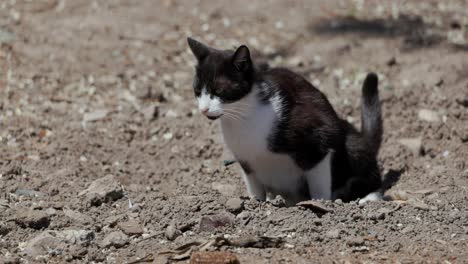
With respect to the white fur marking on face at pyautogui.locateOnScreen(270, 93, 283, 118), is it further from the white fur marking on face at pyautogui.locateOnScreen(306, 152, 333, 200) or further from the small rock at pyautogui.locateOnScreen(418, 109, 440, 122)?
the small rock at pyautogui.locateOnScreen(418, 109, 440, 122)

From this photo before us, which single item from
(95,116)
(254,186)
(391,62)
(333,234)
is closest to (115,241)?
(333,234)

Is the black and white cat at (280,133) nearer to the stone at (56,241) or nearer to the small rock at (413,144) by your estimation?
the small rock at (413,144)

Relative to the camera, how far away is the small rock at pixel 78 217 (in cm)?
464

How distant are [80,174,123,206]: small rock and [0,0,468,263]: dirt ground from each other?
1 centimetres

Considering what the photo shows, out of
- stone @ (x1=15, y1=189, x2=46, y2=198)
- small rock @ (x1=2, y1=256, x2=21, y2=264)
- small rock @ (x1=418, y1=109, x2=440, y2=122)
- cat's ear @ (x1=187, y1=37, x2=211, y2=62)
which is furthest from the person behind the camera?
small rock @ (x1=418, y1=109, x2=440, y2=122)

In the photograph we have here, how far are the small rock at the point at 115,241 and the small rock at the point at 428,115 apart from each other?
3151 mm

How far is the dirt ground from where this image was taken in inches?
169

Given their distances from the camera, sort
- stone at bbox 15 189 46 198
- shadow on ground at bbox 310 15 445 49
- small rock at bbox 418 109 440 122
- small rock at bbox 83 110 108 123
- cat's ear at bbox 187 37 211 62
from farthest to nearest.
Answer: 1. shadow on ground at bbox 310 15 445 49
2. small rock at bbox 83 110 108 123
3. small rock at bbox 418 109 440 122
4. stone at bbox 15 189 46 198
5. cat's ear at bbox 187 37 211 62

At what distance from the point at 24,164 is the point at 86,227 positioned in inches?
57.2

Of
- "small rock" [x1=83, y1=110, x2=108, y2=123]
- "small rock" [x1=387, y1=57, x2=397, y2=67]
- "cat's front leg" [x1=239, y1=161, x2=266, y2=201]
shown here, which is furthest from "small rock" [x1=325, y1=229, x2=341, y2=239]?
"small rock" [x1=387, y1=57, x2=397, y2=67]

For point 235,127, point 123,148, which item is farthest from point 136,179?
point 235,127

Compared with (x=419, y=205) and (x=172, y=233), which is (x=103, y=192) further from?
(x=419, y=205)

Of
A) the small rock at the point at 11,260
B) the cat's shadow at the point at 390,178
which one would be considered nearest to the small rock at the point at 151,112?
the cat's shadow at the point at 390,178

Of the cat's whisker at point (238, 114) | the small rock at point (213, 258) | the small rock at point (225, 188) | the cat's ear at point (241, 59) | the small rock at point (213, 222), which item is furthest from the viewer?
the small rock at point (225, 188)
